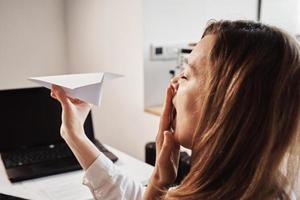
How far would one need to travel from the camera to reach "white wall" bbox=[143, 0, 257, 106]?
1.89m

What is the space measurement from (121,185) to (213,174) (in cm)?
39

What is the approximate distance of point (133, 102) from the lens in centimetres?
201

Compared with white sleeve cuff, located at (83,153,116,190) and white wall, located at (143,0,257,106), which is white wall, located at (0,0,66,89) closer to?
white wall, located at (143,0,257,106)

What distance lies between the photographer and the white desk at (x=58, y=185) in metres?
1.18

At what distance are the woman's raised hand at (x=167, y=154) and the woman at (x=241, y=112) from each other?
0.06 m

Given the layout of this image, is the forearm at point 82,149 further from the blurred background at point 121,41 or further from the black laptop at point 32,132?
the blurred background at point 121,41

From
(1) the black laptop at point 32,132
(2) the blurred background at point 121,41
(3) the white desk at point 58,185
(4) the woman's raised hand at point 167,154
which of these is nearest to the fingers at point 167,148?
(4) the woman's raised hand at point 167,154

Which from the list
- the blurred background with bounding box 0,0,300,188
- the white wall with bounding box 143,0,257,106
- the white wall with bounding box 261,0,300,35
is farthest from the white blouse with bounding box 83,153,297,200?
the white wall with bounding box 261,0,300,35

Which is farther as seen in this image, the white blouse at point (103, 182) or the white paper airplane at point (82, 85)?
the white blouse at point (103, 182)

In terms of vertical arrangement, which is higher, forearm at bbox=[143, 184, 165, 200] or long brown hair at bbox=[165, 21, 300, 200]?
long brown hair at bbox=[165, 21, 300, 200]

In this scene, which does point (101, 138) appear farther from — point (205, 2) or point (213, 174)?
point (213, 174)

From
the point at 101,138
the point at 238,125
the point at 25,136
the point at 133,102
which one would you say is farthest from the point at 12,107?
the point at 238,125

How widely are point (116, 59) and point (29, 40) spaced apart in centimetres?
68

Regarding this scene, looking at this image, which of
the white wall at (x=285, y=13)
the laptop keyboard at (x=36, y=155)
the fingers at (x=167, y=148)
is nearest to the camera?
the fingers at (x=167, y=148)
